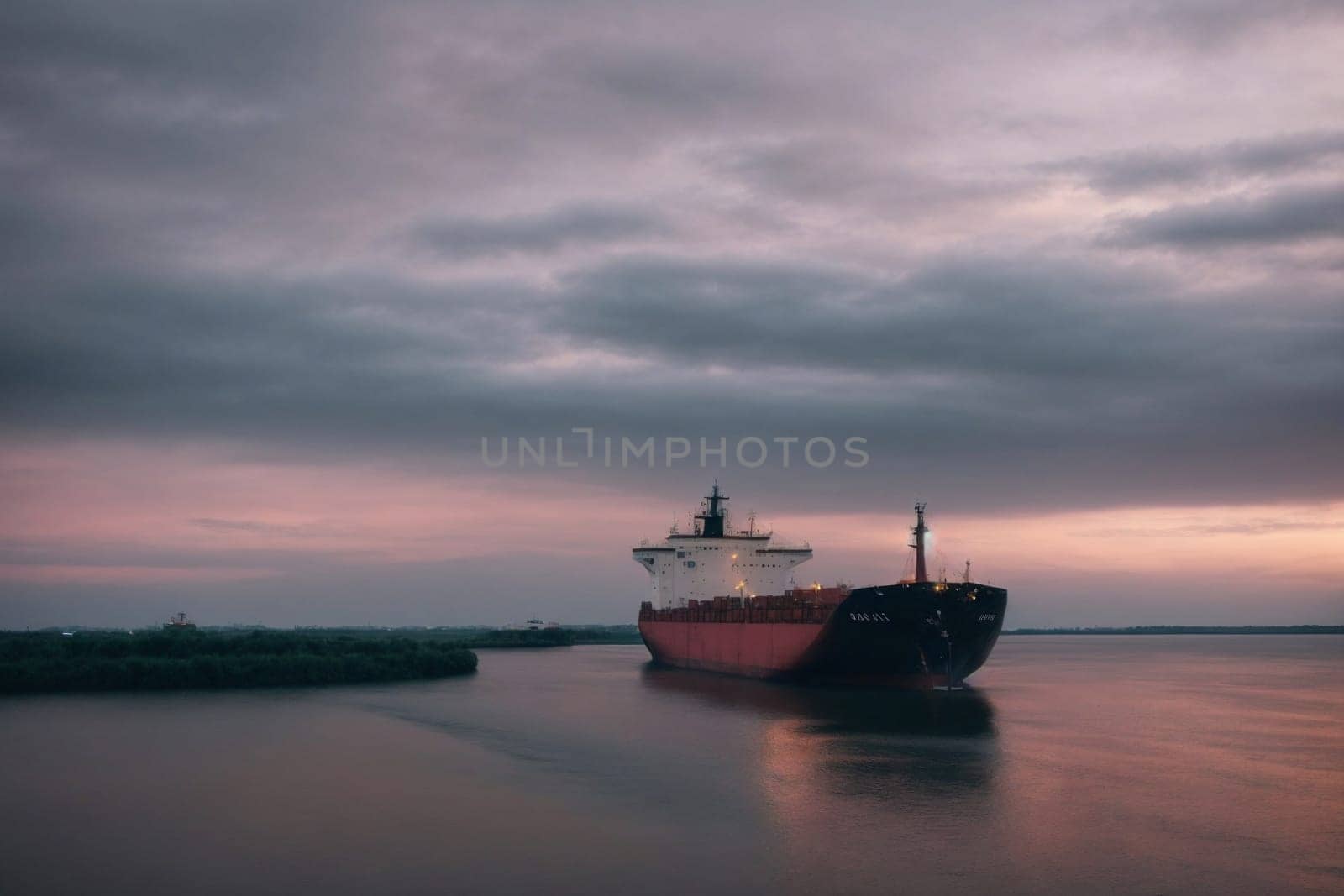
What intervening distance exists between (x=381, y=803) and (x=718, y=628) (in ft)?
120

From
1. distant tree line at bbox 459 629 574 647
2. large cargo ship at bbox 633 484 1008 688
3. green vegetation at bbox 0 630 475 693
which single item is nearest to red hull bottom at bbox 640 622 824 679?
large cargo ship at bbox 633 484 1008 688

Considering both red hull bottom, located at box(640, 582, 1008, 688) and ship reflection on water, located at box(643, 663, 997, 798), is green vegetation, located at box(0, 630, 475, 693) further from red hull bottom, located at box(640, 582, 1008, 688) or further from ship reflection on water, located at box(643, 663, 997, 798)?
red hull bottom, located at box(640, 582, 1008, 688)

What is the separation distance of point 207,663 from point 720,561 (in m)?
33.7

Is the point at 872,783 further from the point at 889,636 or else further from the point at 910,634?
the point at 910,634

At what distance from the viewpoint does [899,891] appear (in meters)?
17.7

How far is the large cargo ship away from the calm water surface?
1.55 m

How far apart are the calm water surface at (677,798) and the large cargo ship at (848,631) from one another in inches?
61.0

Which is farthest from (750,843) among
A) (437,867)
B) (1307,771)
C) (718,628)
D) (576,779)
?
(718,628)

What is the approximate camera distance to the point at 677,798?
26.0m

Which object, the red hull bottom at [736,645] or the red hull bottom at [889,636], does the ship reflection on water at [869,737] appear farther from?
the red hull bottom at [736,645]

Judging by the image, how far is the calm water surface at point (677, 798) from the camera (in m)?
19.1

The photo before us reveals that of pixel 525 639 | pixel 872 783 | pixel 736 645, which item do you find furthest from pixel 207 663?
pixel 525 639

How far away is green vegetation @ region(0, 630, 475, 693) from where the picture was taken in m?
55.1

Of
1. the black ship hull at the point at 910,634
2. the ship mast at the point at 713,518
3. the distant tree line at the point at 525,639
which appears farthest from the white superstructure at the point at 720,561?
the distant tree line at the point at 525,639
